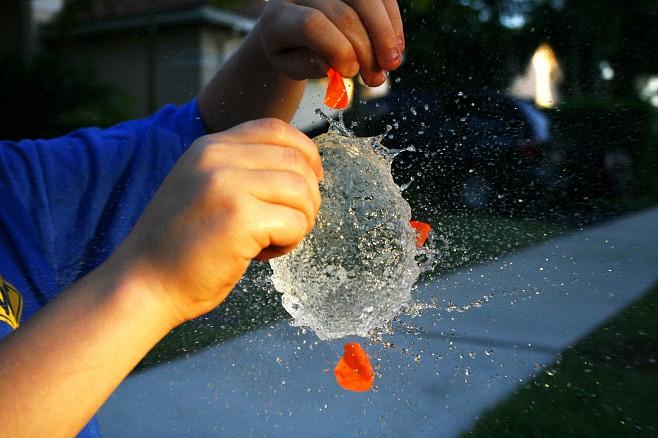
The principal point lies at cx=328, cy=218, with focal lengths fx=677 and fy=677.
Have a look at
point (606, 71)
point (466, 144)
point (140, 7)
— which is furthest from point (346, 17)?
point (606, 71)

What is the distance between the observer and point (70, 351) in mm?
570

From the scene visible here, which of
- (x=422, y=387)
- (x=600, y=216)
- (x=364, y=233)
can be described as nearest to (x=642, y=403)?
(x=600, y=216)

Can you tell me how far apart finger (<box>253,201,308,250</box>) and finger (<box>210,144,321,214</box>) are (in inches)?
1.2

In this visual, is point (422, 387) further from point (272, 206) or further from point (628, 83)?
point (628, 83)

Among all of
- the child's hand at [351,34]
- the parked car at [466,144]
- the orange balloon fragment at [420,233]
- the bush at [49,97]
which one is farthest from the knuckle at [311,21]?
the bush at [49,97]

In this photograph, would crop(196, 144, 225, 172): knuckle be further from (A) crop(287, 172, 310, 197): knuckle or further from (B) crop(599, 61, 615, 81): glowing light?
(B) crop(599, 61, 615, 81): glowing light

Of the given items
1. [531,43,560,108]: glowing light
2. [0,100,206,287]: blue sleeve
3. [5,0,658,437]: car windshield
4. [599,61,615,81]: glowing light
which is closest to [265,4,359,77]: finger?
[5,0,658,437]: car windshield

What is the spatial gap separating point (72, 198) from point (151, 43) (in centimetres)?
111

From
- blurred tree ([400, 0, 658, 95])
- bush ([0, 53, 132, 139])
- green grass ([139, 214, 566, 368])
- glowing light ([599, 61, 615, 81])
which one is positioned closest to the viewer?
green grass ([139, 214, 566, 368])

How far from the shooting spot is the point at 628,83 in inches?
104

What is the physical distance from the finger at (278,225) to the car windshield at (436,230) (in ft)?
0.57

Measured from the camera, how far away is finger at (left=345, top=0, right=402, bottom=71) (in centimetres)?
80

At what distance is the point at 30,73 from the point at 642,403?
2117 mm

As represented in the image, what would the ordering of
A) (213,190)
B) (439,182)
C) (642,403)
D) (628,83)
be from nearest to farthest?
(213,190), (439,182), (642,403), (628,83)
